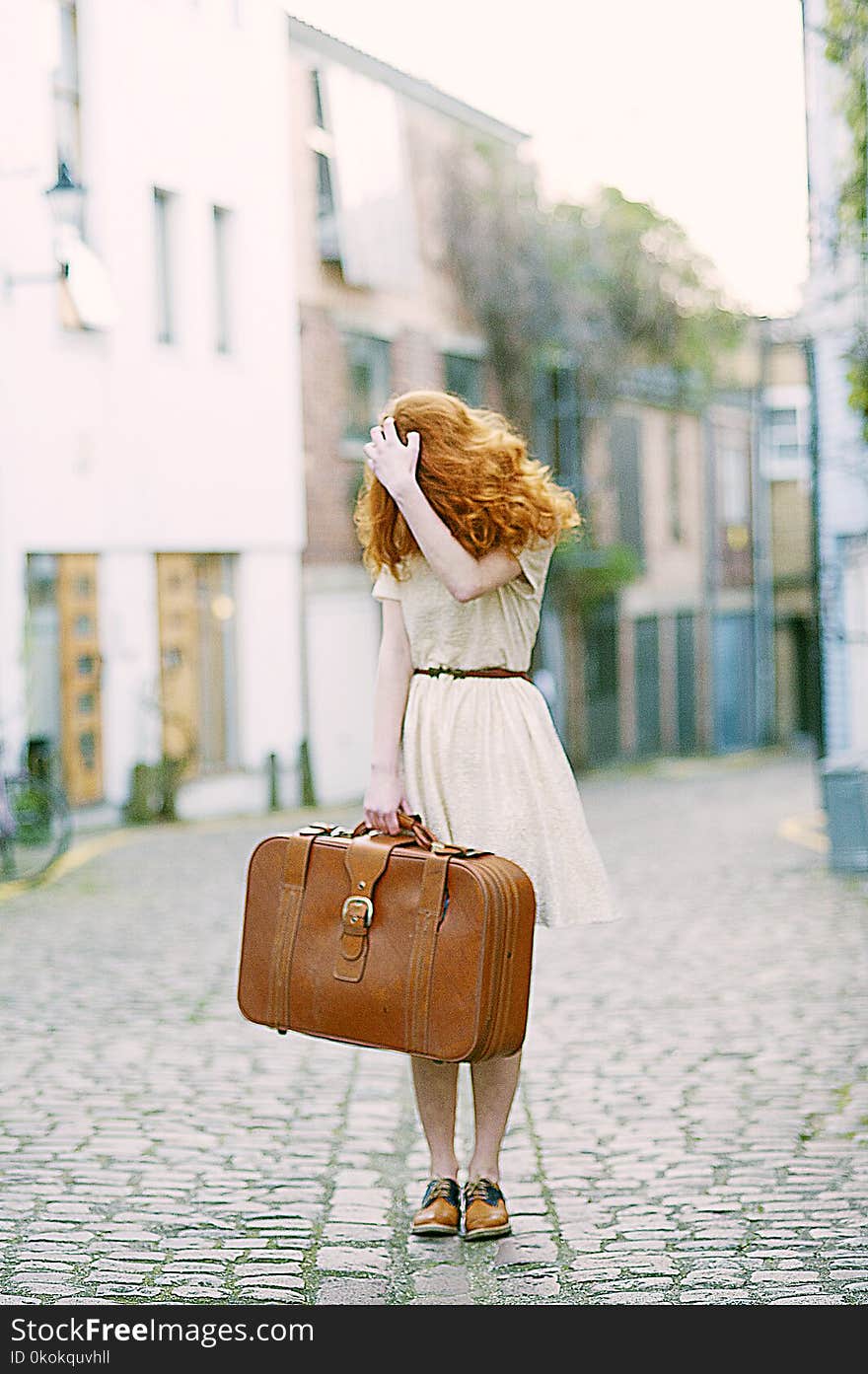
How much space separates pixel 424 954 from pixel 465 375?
16.2 meters

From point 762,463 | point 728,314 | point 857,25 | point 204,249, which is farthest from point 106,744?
point 762,463

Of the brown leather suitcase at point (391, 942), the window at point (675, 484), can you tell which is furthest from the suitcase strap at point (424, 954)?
the window at point (675, 484)

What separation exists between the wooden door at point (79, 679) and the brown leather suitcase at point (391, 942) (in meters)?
9.10

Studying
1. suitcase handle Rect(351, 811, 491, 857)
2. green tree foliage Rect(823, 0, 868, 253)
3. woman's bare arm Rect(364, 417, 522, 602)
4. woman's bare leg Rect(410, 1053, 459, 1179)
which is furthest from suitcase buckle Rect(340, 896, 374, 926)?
green tree foliage Rect(823, 0, 868, 253)

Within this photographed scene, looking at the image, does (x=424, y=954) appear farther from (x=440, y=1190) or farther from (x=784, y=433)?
(x=784, y=433)

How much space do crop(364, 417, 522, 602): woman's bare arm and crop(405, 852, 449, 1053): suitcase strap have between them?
455 millimetres

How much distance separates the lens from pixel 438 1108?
3.61 meters

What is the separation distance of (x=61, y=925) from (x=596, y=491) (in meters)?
13.9

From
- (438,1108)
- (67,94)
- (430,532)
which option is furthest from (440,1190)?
(67,94)

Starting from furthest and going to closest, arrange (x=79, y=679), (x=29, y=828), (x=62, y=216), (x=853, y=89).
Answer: (x=79, y=679) → (x=62, y=216) → (x=29, y=828) → (x=853, y=89)

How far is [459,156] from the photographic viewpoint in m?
18.1

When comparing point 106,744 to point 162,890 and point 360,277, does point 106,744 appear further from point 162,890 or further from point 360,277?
point 360,277

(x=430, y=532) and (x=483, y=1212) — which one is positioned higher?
(x=430, y=532)

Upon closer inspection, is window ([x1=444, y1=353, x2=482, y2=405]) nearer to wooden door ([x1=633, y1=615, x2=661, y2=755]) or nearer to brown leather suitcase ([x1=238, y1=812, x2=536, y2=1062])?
wooden door ([x1=633, y1=615, x2=661, y2=755])
